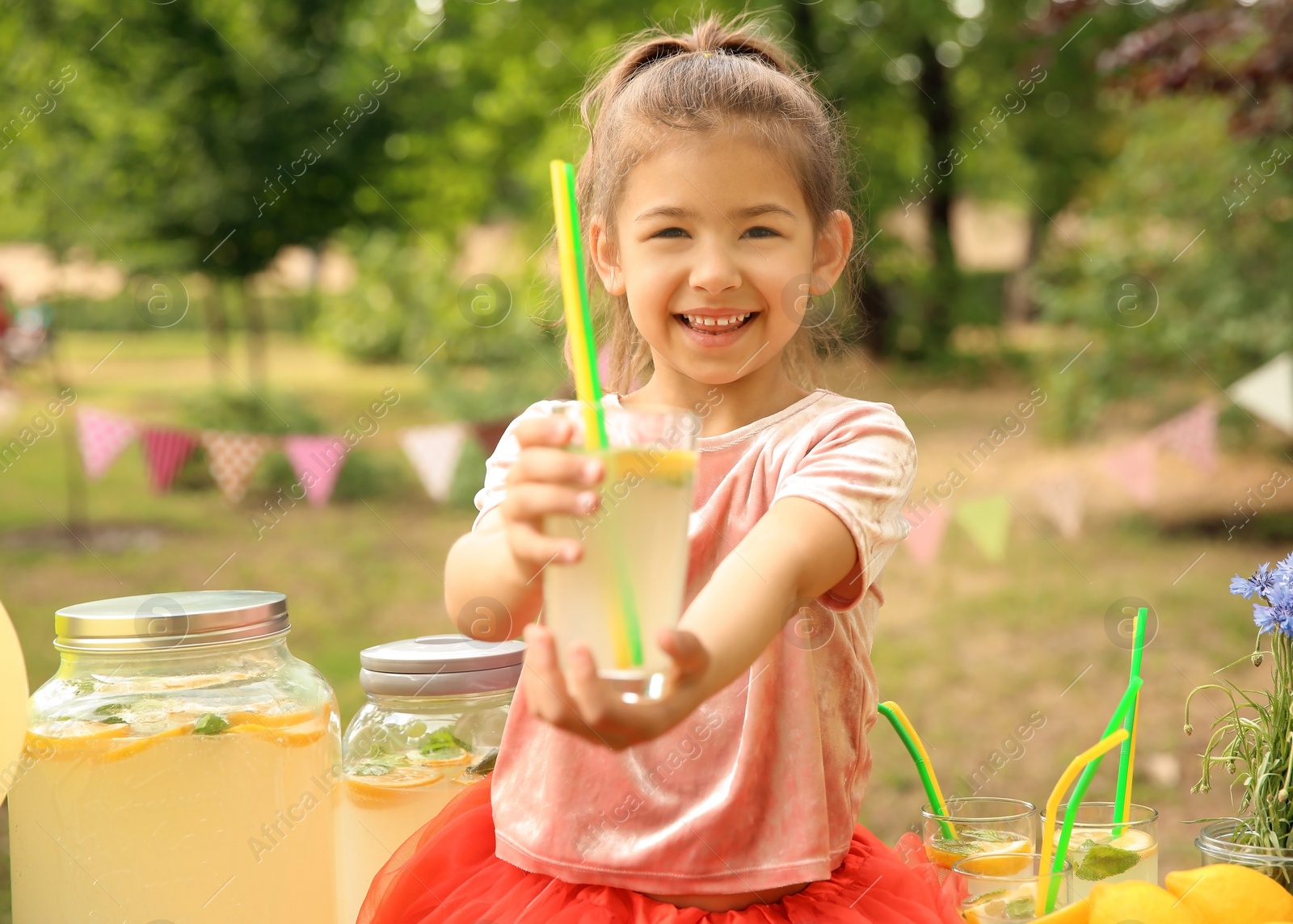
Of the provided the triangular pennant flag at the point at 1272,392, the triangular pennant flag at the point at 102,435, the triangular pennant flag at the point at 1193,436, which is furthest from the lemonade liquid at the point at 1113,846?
the triangular pennant flag at the point at 102,435

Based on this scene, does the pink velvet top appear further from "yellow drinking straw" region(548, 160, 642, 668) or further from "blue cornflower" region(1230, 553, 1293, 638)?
"blue cornflower" region(1230, 553, 1293, 638)

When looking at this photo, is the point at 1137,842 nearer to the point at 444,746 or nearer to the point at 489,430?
the point at 444,746

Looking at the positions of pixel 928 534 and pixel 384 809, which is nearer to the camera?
pixel 384 809

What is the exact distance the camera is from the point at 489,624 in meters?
1.56

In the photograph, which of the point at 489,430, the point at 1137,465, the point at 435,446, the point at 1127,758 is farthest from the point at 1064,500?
the point at 1127,758

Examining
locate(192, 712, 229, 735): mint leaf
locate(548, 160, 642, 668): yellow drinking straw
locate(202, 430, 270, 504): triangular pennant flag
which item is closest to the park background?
locate(202, 430, 270, 504): triangular pennant flag

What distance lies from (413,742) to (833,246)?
3.73 ft

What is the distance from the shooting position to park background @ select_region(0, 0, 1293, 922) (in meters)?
6.16

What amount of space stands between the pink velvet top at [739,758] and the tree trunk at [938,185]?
1025 cm

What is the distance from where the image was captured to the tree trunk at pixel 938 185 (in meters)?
11.6

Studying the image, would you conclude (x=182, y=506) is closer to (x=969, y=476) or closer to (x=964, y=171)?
(x=969, y=476)

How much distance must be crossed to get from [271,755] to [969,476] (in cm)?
754

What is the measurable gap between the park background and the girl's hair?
2765mm

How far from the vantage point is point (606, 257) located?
191 cm
